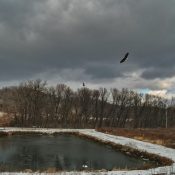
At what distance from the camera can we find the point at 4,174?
1819 cm

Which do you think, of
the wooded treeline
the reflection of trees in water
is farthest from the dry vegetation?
the wooded treeline

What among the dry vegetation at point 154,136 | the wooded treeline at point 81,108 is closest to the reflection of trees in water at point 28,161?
the dry vegetation at point 154,136

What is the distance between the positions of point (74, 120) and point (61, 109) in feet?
17.8

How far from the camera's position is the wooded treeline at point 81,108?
11081 cm

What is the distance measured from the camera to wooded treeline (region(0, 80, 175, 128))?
111 m

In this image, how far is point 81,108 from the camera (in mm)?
122812

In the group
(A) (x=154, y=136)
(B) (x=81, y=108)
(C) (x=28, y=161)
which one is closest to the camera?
(C) (x=28, y=161)

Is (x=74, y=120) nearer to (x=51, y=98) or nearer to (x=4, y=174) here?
(x=51, y=98)

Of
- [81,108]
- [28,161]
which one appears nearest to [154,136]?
[28,161]

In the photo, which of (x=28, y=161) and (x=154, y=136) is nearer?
(x=28, y=161)

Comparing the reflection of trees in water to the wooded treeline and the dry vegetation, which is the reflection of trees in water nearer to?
the dry vegetation

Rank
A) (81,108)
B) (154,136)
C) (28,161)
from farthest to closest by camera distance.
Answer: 1. (81,108)
2. (154,136)
3. (28,161)

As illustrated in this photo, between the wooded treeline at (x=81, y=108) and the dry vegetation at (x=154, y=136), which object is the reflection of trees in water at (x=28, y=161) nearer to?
the dry vegetation at (x=154, y=136)

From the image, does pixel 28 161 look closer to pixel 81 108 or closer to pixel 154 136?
pixel 154 136
